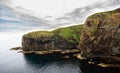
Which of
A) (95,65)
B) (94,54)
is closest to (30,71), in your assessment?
(95,65)

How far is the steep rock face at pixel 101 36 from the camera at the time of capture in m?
128

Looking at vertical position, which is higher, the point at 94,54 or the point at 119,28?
the point at 119,28

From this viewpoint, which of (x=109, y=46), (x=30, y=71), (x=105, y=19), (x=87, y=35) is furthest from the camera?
(x=87, y=35)

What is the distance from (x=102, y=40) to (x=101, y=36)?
3.60m

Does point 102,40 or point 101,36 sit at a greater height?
point 101,36

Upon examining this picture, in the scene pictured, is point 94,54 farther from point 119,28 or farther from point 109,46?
point 119,28

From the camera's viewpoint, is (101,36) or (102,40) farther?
(101,36)

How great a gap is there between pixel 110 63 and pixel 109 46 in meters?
14.8

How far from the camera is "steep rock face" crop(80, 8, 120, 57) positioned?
421 ft

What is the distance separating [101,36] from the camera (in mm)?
141500

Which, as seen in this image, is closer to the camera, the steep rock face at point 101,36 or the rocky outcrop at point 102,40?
the rocky outcrop at point 102,40

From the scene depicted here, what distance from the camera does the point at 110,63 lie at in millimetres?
123875

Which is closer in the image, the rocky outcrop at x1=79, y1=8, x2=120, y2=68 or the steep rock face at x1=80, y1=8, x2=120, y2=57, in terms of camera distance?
Result: the rocky outcrop at x1=79, y1=8, x2=120, y2=68

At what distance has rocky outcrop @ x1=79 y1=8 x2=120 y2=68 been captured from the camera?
126050 millimetres
